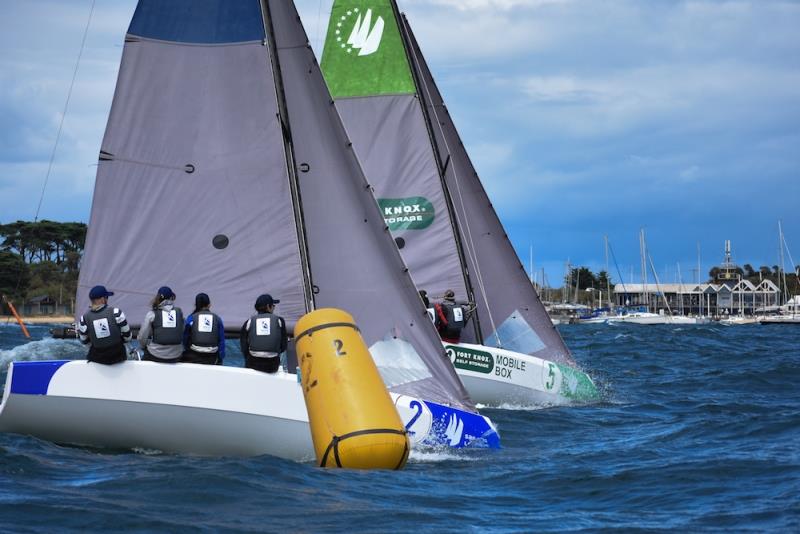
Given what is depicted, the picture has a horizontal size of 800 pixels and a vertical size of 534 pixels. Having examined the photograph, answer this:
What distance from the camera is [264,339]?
34.6ft

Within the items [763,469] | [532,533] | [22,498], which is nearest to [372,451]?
[532,533]

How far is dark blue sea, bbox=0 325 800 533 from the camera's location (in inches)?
306

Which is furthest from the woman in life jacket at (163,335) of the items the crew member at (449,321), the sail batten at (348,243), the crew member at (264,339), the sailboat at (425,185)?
the sailboat at (425,185)

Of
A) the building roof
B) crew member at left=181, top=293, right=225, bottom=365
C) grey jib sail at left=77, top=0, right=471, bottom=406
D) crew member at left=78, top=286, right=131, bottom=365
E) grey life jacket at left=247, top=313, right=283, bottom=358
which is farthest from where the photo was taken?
the building roof

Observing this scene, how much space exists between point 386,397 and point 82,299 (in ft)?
13.9

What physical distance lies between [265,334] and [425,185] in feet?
25.3

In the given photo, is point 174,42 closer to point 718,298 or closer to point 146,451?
point 146,451

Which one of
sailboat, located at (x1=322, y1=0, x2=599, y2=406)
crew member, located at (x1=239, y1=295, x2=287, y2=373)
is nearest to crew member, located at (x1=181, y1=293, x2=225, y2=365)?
crew member, located at (x1=239, y1=295, x2=287, y2=373)

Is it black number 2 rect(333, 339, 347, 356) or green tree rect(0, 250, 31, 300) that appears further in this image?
green tree rect(0, 250, 31, 300)

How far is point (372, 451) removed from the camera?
8.91 meters

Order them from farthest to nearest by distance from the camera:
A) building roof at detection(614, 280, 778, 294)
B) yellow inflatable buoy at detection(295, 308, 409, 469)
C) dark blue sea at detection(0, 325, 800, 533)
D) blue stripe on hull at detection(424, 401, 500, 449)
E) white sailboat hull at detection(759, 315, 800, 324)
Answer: building roof at detection(614, 280, 778, 294) → white sailboat hull at detection(759, 315, 800, 324) → blue stripe on hull at detection(424, 401, 500, 449) → yellow inflatable buoy at detection(295, 308, 409, 469) → dark blue sea at detection(0, 325, 800, 533)

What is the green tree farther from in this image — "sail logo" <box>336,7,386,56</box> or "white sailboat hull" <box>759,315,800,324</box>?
"sail logo" <box>336,7,386,56</box>

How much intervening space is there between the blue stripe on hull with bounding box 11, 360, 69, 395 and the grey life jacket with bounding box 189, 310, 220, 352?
119 centimetres

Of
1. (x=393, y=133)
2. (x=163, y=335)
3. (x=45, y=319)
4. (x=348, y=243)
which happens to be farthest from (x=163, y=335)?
(x=45, y=319)
